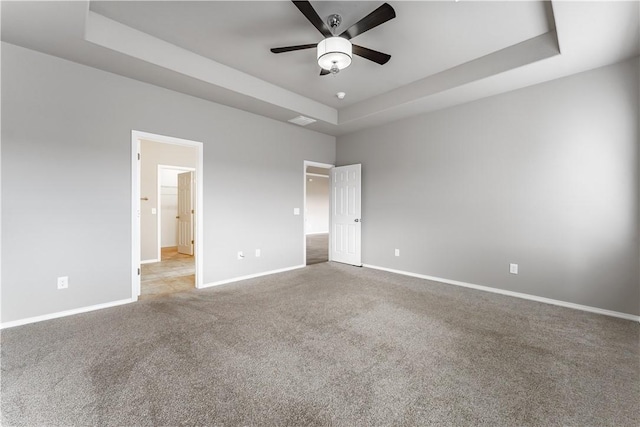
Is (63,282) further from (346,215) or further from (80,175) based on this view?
(346,215)

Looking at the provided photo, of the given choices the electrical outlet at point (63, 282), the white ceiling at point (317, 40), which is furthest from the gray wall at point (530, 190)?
the electrical outlet at point (63, 282)

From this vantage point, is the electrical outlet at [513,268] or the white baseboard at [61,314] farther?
the electrical outlet at [513,268]

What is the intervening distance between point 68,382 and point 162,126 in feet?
9.57

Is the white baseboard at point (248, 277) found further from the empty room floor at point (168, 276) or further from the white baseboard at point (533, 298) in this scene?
the white baseboard at point (533, 298)

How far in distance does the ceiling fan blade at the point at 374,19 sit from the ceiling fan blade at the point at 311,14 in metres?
0.21

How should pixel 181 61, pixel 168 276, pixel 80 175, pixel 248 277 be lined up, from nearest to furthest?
pixel 80 175
pixel 181 61
pixel 248 277
pixel 168 276

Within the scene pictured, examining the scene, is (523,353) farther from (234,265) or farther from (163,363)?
(234,265)

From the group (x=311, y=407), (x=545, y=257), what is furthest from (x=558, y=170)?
(x=311, y=407)

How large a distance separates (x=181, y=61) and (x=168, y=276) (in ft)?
10.8

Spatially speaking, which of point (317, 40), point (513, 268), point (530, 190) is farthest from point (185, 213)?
point (530, 190)

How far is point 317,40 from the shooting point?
304 centimetres

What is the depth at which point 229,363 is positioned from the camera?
2.06 metres

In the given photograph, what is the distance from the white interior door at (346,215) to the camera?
5484 mm

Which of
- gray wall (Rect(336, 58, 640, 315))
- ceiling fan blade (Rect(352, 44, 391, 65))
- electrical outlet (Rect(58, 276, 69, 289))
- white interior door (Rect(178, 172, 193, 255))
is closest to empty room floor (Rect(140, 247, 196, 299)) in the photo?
white interior door (Rect(178, 172, 193, 255))
